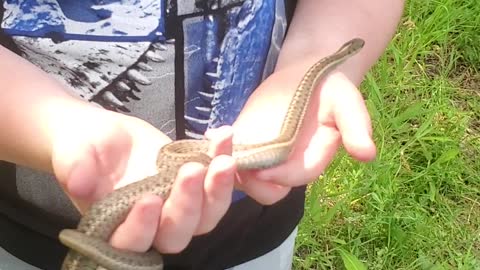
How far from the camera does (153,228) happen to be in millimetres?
864

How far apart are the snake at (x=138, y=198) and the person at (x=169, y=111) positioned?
0.01m

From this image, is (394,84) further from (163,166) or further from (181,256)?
(163,166)

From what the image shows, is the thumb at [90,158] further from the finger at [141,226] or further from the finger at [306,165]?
the finger at [306,165]

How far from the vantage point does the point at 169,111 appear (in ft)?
3.61

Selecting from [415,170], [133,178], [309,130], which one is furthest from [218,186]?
[415,170]

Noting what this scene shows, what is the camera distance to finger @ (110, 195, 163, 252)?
0.84 meters

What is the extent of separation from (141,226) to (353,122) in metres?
0.26

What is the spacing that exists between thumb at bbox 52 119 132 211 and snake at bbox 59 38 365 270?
0.02m

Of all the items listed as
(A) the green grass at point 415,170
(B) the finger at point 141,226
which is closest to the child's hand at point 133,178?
(B) the finger at point 141,226

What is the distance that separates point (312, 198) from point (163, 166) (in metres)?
0.99

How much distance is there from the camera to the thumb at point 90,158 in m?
0.85

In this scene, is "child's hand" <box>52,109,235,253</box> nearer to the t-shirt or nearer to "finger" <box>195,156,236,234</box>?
"finger" <box>195,156,236,234</box>

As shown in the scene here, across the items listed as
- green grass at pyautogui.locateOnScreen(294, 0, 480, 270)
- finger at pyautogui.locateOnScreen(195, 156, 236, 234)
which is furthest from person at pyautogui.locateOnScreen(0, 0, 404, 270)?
green grass at pyautogui.locateOnScreen(294, 0, 480, 270)

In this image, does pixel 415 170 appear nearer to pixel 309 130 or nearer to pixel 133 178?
pixel 309 130
